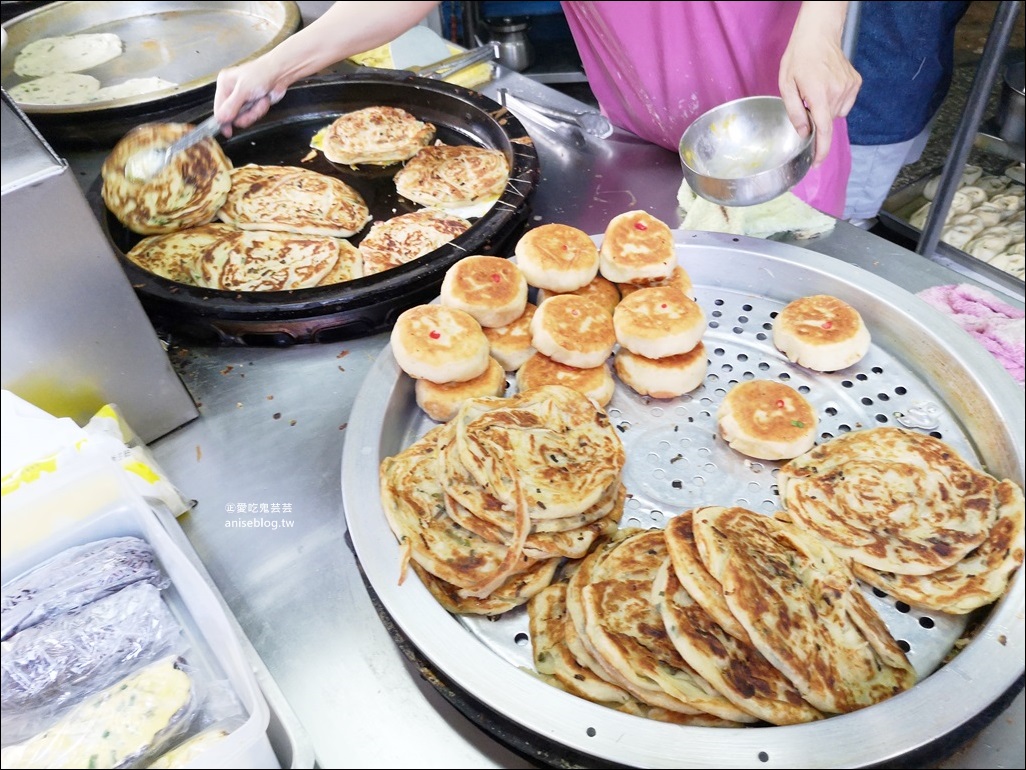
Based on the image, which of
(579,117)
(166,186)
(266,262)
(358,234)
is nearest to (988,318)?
(579,117)

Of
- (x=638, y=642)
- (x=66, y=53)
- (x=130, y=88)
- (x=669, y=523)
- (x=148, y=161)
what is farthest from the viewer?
(x=66, y=53)

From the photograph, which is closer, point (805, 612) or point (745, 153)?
point (805, 612)

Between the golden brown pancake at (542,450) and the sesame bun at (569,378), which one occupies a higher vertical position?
the golden brown pancake at (542,450)

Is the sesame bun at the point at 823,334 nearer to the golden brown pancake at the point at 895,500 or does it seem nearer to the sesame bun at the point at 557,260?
the golden brown pancake at the point at 895,500

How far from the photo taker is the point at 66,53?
3.36 meters

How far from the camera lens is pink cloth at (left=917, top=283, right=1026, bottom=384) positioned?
5.14 feet

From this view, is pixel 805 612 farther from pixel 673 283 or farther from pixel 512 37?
pixel 512 37

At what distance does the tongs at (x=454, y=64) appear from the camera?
2852 mm

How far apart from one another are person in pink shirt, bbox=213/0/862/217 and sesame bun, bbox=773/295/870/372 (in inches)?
14.4

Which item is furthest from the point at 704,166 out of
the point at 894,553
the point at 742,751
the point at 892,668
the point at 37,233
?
the point at 37,233

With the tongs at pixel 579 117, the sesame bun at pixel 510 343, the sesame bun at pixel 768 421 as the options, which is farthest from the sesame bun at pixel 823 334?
the tongs at pixel 579 117

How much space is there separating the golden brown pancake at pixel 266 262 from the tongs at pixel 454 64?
1074 millimetres

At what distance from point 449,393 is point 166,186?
3.94 feet

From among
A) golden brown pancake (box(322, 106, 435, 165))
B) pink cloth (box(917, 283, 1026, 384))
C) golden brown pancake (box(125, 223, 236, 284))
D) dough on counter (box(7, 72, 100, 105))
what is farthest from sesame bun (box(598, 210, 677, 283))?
dough on counter (box(7, 72, 100, 105))
